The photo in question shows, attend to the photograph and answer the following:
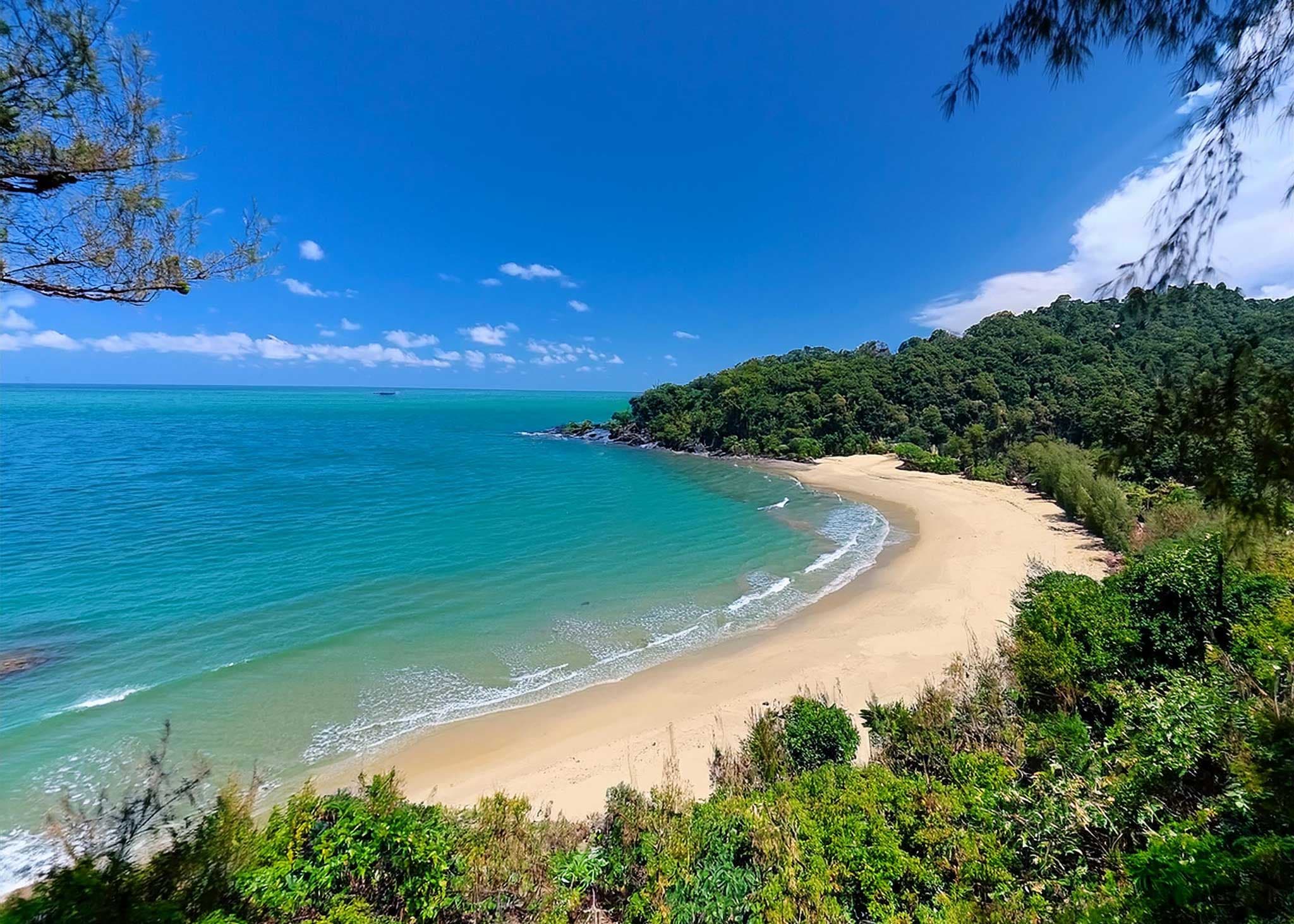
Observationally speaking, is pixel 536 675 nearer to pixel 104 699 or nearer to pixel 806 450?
pixel 104 699

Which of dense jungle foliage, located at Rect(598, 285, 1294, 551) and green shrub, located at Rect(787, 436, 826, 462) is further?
green shrub, located at Rect(787, 436, 826, 462)

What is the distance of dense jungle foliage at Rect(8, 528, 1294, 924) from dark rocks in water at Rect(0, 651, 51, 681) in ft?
40.3

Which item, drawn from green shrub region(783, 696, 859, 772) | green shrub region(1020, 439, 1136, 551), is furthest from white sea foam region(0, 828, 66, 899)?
green shrub region(1020, 439, 1136, 551)

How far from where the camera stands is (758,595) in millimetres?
19031

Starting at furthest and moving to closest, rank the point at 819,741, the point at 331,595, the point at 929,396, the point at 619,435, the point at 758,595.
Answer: the point at 619,435, the point at 929,396, the point at 758,595, the point at 331,595, the point at 819,741

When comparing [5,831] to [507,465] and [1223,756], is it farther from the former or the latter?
[507,465]

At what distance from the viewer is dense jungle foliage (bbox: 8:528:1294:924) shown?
392cm

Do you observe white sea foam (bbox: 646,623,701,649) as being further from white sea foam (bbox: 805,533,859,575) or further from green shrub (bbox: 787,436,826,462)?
green shrub (bbox: 787,436,826,462)

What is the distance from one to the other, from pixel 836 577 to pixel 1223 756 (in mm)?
15856

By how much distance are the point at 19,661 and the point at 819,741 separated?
20.0m

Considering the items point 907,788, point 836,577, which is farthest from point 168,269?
point 836,577

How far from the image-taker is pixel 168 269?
15.2ft

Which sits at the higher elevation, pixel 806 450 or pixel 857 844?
pixel 806 450

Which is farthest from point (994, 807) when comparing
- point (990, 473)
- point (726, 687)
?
point (990, 473)
